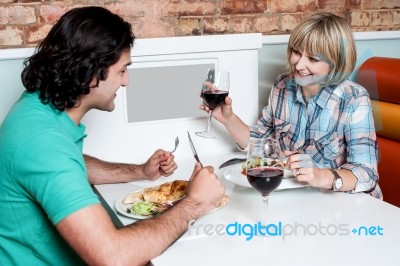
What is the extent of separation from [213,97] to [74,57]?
56 centimetres

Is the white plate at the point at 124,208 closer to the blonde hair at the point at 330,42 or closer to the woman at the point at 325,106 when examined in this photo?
the woman at the point at 325,106

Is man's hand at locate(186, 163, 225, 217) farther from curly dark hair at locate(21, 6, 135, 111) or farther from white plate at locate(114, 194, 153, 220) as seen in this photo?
curly dark hair at locate(21, 6, 135, 111)

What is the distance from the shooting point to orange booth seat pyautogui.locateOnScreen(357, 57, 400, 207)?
6.06 feet

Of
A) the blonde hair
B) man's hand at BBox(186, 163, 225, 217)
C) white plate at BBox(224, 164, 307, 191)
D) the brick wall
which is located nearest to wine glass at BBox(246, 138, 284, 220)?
man's hand at BBox(186, 163, 225, 217)

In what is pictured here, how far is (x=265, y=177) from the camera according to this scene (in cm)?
107

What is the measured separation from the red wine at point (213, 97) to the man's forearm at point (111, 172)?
296mm

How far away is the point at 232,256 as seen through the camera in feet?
3.30

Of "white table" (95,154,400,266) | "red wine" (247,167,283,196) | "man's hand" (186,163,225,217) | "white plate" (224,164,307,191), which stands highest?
"red wine" (247,167,283,196)

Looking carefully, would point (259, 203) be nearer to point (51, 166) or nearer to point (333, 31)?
point (51, 166)

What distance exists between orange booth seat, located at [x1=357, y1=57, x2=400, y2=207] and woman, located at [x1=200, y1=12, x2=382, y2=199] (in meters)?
0.24

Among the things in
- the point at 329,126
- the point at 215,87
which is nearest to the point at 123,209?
the point at 215,87

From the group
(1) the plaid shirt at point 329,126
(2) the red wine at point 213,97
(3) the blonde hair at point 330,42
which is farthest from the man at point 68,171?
(3) the blonde hair at point 330,42

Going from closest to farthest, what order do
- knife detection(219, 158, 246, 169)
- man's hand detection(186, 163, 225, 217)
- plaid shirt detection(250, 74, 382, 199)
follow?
man's hand detection(186, 163, 225, 217) → plaid shirt detection(250, 74, 382, 199) → knife detection(219, 158, 246, 169)

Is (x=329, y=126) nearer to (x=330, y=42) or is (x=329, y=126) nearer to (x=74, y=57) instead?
(x=330, y=42)
